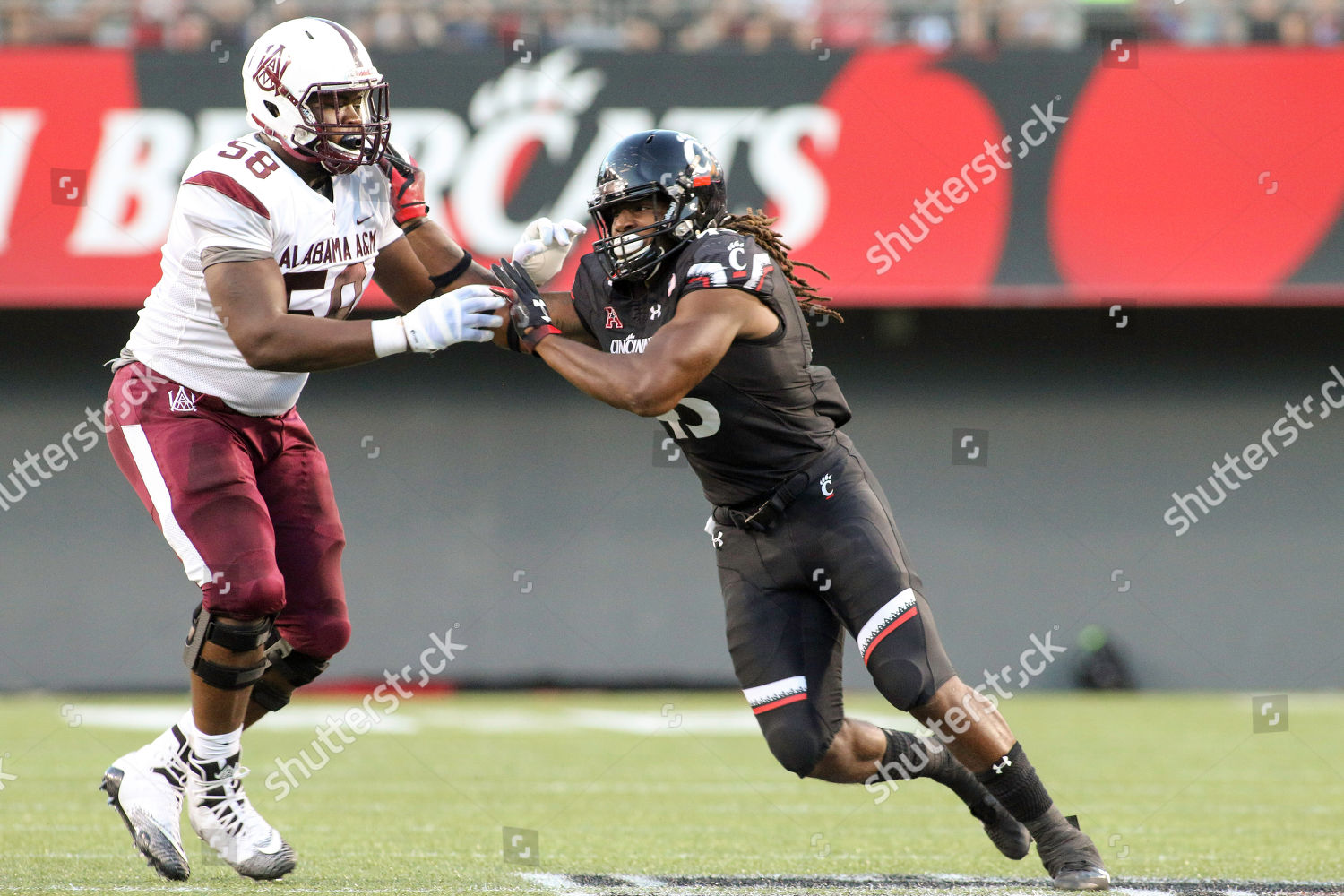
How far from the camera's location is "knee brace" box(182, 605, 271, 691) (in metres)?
4.06

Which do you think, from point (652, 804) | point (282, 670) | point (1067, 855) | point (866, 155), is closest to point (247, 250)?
point (282, 670)

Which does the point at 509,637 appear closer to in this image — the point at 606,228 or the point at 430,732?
the point at 430,732

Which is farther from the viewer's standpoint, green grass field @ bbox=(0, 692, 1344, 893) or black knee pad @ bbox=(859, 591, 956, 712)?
green grass field @ bbox=(0, 692, 1344, 893)

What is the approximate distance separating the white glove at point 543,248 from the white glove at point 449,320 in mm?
636

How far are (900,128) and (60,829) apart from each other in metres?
6.99

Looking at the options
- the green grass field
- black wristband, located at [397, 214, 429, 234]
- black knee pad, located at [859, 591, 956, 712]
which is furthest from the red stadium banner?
black knee pad, located at [859, 591, 956, 712]

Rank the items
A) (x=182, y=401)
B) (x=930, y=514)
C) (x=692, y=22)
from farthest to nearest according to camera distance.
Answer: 1. (x=930, y=514)
2. (x=692, y=22)
3. (x=182, y=401)

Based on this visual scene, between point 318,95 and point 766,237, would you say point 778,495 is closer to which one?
point 766,237

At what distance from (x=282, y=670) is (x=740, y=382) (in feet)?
5.27

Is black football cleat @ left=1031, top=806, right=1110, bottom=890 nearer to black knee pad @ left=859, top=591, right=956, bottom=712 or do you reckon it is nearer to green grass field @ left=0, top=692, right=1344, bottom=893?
green grass field @ left=0, top=692, right=1344, bottom=893

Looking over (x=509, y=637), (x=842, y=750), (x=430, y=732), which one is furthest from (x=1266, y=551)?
(x=842, y=750)

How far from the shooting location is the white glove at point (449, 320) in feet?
12.5

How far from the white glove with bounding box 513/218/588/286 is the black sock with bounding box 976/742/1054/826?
189 cm

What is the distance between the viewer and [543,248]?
14.8 ft
